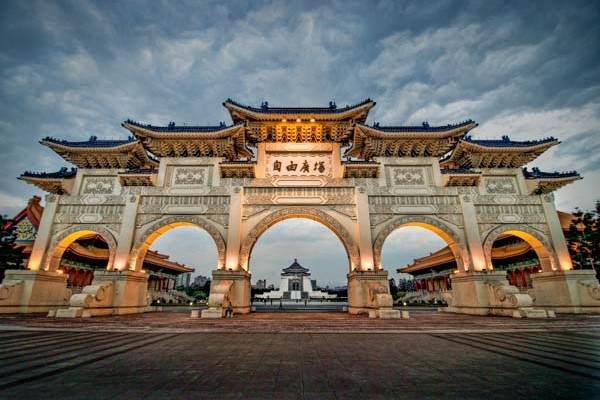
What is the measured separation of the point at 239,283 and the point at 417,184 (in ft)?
32.4

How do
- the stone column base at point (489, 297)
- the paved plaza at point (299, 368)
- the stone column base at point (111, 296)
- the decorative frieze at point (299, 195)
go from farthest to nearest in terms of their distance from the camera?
the decorative frieze at point (299, 195)
the stone column base at point (489, 297)
the stone column base at point (111, 296)
the paved plaza at point (299, 368)

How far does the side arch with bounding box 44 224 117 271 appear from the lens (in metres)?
13.2

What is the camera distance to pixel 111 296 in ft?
40.7

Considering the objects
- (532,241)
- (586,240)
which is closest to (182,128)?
(532,241)

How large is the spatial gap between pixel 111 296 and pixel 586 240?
2276 cm

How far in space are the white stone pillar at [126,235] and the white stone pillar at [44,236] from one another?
123 inches

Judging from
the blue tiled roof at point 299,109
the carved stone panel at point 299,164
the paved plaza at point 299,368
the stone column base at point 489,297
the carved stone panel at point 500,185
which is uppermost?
the blue tiled roof at point 299,109

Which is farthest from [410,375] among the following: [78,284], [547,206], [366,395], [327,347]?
[78,284]

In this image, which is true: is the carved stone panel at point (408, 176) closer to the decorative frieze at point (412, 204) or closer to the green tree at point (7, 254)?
the decorative frieze at point (412, 204)

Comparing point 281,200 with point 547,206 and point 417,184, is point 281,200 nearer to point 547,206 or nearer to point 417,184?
point 417,184

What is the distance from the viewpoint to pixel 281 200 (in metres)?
14.0

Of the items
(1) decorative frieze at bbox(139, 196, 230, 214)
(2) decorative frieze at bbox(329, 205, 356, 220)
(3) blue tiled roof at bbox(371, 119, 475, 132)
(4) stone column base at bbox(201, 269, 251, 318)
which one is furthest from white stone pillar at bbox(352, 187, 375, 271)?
(1) decorative frieze at bbox(139, 196, 230, 214)

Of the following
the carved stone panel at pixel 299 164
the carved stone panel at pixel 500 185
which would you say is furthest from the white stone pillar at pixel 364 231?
the carved stone panel at pixel 500 185

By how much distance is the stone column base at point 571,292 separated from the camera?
12.4 m
